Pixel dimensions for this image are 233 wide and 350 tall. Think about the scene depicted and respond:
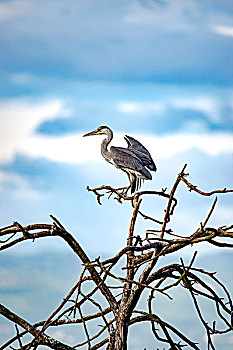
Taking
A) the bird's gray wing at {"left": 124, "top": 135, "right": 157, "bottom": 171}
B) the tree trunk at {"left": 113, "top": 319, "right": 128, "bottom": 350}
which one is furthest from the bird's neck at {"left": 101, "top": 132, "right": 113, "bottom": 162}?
the tree trunk at {"left": 113, "top": 319, "right": 128, "bottom": 350}

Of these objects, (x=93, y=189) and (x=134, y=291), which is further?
(x=93, y=189)

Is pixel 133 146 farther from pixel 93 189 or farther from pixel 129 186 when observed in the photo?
pixel 93 189

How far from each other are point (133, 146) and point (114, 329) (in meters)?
2.53

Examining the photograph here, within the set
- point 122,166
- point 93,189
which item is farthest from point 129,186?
point 93,189

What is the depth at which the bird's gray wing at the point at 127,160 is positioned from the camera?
6.36 metres

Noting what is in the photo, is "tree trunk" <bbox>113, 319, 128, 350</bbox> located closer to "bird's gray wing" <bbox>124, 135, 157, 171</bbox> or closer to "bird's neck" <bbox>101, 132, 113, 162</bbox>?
"bird's gray wing" <bbox>124, 135, 157, 171</bbox>

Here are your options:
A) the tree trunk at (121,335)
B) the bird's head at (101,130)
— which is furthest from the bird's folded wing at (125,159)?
the tree trunk at (121,335)

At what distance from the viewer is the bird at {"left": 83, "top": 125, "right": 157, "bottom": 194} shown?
251 inches

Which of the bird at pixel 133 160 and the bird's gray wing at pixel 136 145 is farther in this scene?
the bird's gray wing at pixel 136 145

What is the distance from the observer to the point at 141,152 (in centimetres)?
665

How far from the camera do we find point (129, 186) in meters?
6.33

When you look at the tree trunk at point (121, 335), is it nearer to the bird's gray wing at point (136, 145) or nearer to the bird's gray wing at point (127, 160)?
the bird's gray wing at point (127, 160)

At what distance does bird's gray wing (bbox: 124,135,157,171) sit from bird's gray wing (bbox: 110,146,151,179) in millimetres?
51

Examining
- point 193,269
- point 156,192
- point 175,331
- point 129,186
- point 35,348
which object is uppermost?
point 129,186
